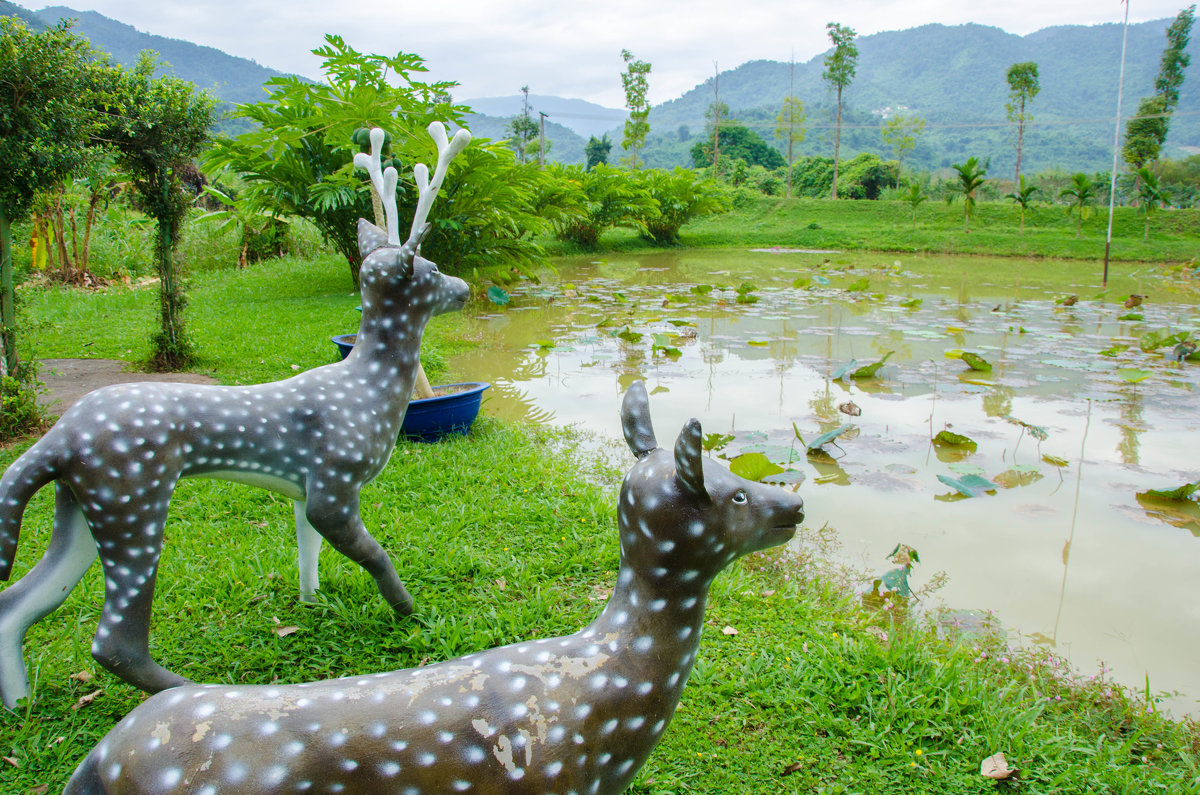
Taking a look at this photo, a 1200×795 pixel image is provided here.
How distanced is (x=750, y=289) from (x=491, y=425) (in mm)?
6775

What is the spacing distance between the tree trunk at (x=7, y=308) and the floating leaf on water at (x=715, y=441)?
3777mm

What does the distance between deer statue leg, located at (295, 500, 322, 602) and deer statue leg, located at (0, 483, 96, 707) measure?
623 mm

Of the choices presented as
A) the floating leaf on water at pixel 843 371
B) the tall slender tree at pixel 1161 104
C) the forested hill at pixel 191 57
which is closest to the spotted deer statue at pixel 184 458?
the floating leaf on water at pixel 843 371

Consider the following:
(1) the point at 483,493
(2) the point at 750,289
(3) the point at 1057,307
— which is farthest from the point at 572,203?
(1) the point at 483,493

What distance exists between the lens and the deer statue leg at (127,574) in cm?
167

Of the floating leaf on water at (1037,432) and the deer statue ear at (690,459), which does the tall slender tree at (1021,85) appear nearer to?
the floating leaf on water at (1037,432)

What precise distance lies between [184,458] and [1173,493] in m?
4.33

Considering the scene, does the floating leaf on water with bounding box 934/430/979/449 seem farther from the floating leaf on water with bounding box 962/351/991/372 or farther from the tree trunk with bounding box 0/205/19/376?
the tree trunk with bounding box 0/205/19/376

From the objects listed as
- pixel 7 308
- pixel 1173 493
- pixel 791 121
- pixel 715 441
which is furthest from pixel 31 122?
pixel 791 121

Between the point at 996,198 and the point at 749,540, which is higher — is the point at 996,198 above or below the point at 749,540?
above

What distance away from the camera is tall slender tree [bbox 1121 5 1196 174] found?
89.6ft

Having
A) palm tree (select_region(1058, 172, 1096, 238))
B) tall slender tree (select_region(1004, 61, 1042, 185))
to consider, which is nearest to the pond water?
palm tree (select_region(1058, 172, 1096, 238))

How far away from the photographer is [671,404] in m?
5.38

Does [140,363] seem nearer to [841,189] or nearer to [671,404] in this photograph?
[671,404]
